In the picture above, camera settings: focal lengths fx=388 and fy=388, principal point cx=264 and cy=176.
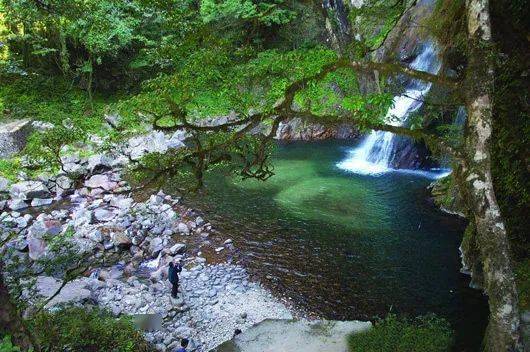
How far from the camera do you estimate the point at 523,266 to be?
948 centimetres

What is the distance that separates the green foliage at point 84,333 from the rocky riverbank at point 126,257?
2.04ft

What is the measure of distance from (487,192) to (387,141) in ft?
63.4

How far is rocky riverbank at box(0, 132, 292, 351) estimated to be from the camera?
999cm

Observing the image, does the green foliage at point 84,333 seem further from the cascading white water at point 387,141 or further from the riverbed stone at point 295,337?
the cascading white water at point 387,141

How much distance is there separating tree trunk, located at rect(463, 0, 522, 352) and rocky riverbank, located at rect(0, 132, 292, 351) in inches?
238

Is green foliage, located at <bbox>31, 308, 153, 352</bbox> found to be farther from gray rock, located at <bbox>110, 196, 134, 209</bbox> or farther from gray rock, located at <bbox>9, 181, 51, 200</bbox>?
gray rock, located at <bbox>9, 181, 51, 200</bbox>

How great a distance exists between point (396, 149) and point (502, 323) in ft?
61.0

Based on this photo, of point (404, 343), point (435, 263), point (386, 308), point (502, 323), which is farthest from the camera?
point (435, 263)

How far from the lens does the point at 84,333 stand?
25.7 ft

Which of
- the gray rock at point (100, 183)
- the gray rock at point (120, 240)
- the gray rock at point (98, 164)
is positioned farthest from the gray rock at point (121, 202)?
the gray rock at point (98, 164)

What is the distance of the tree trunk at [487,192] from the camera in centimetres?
559

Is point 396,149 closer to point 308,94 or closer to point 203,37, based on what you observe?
point 308,94

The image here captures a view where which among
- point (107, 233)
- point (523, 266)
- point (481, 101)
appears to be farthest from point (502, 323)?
point (107, 233)

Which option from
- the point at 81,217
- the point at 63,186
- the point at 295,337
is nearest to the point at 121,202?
the point at 81,217
